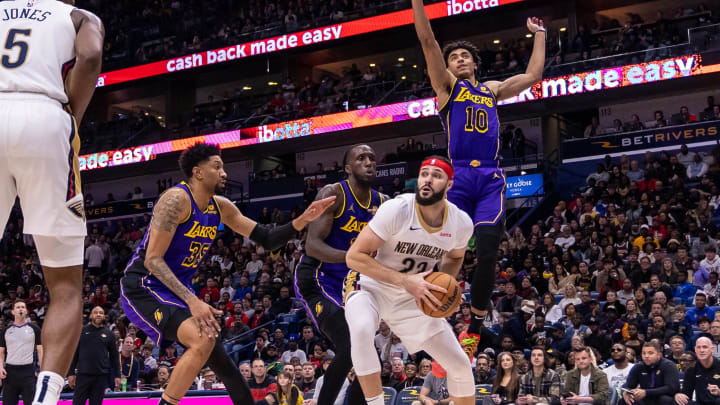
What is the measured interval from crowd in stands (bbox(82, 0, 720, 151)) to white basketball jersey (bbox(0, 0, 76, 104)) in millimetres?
20478

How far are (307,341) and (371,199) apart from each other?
9.51m

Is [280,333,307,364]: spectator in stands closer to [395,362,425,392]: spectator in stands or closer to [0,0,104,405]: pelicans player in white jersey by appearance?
[395,362,425,392]: spectator in stands

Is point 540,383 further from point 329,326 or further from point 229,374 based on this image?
point 229,374

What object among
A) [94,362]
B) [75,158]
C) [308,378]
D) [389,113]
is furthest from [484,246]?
[389,113]

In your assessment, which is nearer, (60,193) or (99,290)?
(60,193)

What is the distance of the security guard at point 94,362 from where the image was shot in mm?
10867

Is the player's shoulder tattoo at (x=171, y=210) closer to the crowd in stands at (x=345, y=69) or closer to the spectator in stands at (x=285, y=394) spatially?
the spectator in stands at (x=285, y=394)

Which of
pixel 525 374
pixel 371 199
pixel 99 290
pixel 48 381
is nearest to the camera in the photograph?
pixel 48 381

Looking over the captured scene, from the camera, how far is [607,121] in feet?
87.1

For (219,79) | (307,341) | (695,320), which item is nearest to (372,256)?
(695,320)

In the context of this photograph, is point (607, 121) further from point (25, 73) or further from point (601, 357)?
point (25, 73)

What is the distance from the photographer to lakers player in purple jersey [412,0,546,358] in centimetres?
669

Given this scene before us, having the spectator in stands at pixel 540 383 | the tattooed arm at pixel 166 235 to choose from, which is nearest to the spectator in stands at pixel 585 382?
the spectator in stands at pixel 540 383

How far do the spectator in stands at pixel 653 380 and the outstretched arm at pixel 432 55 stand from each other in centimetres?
531
